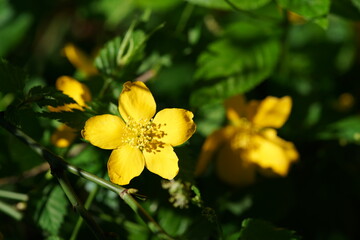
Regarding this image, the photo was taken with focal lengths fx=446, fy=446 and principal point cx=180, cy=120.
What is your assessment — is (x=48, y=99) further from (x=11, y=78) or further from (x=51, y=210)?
(x=51, y=210)

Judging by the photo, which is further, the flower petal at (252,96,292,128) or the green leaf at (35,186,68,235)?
the flower petal at (252,96,292,128)

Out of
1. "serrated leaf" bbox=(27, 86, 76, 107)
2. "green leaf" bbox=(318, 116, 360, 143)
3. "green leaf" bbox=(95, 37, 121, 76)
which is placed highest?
"serrated leaf" bbox=(27, 86, 76, 107)

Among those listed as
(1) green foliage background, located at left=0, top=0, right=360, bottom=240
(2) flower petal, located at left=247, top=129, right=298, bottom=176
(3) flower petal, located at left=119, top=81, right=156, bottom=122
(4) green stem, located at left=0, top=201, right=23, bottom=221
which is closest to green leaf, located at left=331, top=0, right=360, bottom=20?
(1) green foliage background, located at left=0, top=0, right=360, bottom=240

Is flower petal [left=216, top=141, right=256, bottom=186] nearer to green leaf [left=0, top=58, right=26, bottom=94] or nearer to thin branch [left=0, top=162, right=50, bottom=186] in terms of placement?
thin branch [left=0, top=162, right=50, bottom=186]

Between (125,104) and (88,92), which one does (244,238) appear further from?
(88,92)

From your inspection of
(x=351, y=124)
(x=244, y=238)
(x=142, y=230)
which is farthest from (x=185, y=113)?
(x=351, y=124)

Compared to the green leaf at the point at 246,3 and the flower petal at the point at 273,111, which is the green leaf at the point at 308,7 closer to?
the green leaf at the point at 246,3

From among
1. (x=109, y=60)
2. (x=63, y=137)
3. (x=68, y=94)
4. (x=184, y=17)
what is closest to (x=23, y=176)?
(x=63, y=137)
